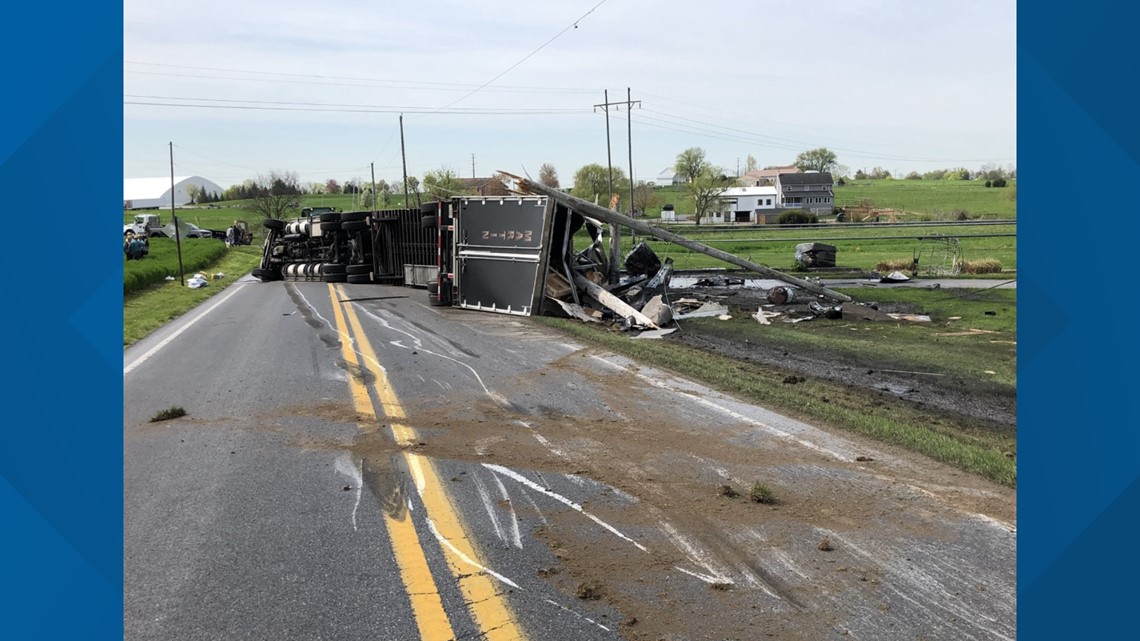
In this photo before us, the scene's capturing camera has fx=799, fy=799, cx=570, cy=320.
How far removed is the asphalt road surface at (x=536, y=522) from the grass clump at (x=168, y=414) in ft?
0.33

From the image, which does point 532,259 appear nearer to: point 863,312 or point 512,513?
point 863,312

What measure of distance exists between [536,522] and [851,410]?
15.0 feet

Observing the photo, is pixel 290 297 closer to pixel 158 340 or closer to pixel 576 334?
pixel 158 340

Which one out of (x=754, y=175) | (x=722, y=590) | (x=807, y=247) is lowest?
(x=722, y=590)

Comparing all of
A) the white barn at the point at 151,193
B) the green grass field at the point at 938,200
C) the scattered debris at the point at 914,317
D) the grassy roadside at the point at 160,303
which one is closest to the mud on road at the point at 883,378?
the scattered debris at the point at 914,317

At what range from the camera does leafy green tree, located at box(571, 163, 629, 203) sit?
99.9m

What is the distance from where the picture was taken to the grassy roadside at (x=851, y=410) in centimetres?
A: 634

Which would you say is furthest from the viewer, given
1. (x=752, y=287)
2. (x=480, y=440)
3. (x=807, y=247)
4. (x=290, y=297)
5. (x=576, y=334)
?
(x=807, y=247)

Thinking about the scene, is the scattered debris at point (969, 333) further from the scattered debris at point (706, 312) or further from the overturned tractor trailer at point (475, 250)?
the overturned tractor trailer at point (475, 250)

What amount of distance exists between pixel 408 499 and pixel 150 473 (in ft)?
7.31

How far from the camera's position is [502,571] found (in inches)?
162

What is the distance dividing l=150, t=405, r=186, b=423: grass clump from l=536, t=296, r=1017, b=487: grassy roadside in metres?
5.65

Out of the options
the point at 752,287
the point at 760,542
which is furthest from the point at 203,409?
the point at 752,287

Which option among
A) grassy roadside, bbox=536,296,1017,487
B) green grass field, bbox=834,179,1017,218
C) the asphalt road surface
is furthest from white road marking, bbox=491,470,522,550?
green grass field, bbox=834,179,1017,218
